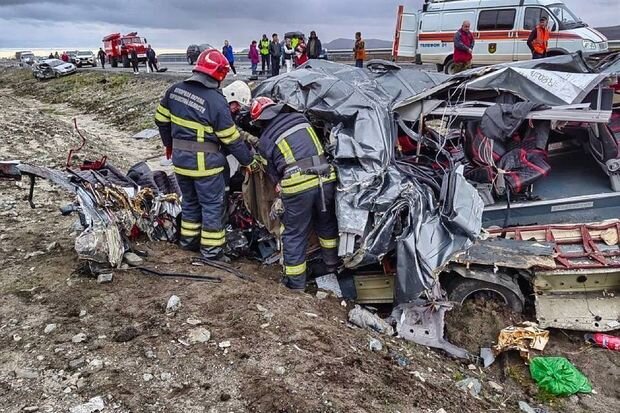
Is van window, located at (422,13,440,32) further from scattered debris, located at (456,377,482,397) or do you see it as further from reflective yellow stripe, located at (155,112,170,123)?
scattered debris, located at (456,377,482,397)

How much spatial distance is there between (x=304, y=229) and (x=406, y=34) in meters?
12.1

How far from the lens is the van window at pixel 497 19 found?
12984 mm

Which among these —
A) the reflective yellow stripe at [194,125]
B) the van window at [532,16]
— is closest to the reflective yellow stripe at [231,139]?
the reflective yellow stripe at [194,125]

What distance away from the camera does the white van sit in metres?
12.6

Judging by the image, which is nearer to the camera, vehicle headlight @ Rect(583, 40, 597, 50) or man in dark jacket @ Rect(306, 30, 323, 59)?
vehicle headlight @ Rect(583, 40, 597, 50)

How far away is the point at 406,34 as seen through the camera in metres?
15.0

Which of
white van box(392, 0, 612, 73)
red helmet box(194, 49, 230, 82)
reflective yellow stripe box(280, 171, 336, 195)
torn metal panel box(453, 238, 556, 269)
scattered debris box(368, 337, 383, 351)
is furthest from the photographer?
white van box(392, 0, 612, 73)

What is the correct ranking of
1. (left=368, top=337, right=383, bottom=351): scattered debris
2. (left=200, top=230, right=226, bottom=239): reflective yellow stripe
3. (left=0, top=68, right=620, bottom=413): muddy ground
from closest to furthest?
(left=0, top=68, right=620, bottom=413): muddy ground < (left=368, top=337, right=383, bottom=351): scattered debris < (left=200, top=230, right=226, bottom=239): reflective yellow stripe

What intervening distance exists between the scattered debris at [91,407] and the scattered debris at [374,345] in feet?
5.43

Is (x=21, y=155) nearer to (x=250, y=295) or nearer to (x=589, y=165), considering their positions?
(x=250, y=295)

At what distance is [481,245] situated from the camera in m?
4.26

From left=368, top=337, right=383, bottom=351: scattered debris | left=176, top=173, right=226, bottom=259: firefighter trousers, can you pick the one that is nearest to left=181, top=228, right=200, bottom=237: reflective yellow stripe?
left=176, top=173, right=226, bottom=259: firefighter trousers

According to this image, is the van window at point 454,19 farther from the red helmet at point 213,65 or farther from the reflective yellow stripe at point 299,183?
the reflective yellow stripe at point 299,183

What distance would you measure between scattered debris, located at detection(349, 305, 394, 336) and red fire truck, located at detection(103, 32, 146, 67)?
27.6 m
